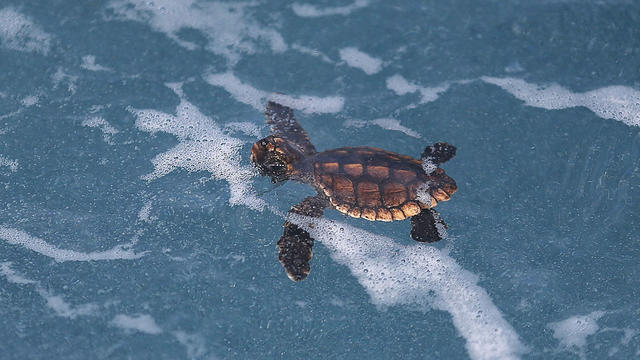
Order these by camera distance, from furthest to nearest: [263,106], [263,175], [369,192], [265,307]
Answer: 1. [263,106]
2. [263,175]
3. [369,192]
4. [265,307]

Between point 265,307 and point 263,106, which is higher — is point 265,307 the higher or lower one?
the lower one

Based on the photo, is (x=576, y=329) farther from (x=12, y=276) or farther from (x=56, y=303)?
(x=12, y=276)

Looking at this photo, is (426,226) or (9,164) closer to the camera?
(426,226)

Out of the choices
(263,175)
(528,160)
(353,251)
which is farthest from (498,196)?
(263,175)

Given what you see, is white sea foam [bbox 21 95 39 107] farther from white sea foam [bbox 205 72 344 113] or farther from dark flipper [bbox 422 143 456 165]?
dark flipper [bbox 422 143 456 165]

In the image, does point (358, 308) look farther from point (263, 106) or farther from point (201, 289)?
point (263, 106)

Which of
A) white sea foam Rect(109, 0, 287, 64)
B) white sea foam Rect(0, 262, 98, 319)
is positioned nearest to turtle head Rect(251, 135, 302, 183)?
white sea foam Rect(109, 0, 287, 64)

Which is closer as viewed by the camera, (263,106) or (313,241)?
(313,241)

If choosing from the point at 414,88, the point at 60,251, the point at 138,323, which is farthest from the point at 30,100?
the point at 414,88
